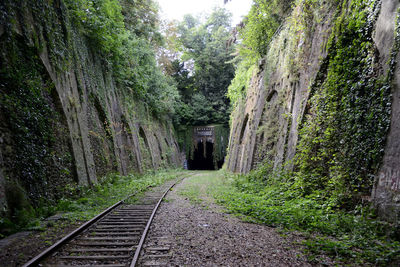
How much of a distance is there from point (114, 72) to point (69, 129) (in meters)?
7.81

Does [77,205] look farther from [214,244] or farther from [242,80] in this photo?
[242,80]

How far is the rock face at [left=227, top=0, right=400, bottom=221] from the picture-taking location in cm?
478

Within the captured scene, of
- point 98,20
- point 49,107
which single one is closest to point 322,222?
point 49,107

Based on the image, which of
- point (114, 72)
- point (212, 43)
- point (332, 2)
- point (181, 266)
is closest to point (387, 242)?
point (181, 266)

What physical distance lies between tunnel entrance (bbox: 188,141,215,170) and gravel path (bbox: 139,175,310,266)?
91.7ft

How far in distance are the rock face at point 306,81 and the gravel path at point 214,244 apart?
86.1 inches

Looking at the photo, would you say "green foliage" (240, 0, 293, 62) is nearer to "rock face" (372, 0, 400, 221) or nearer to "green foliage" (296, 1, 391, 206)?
"green foliage" (296, 1, 391, 206)

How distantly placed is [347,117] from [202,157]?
98.9 feet

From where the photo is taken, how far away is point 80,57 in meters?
10.6

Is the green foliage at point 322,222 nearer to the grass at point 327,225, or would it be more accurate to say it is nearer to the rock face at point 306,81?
the grass at point 327,225

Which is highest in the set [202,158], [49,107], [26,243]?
[49,107]

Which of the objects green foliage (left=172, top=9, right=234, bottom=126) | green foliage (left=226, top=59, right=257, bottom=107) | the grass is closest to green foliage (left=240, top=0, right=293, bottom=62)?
green foliage (left=226, top=59, right=257, bottom=107)

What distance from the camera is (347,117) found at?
6.23 meters

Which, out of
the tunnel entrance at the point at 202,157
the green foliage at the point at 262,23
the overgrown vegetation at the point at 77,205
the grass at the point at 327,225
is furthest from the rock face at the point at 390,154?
A: the tunnel entrance at the point at 202,157
